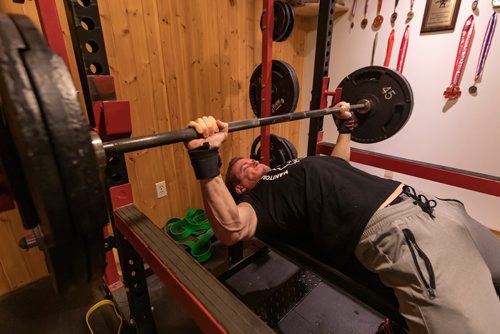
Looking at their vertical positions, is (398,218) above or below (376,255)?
above

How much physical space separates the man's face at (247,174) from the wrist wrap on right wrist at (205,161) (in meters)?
0.61

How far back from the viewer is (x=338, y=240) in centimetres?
101

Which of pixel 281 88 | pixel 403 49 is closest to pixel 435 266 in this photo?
pixel 281 88

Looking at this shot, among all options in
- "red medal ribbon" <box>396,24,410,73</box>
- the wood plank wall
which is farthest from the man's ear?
"red medal ribbon" <box>396,24,410,73</box>

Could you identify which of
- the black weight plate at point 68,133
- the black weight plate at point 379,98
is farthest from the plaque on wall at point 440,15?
the black weight plate at point 68,133

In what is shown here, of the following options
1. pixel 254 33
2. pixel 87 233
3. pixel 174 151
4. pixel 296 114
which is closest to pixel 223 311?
pixel 87 233

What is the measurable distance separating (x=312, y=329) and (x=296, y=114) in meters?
1.15

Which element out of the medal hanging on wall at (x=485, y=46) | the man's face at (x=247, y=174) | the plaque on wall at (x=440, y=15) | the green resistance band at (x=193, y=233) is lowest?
the green resistance band at (x=193, y=233)

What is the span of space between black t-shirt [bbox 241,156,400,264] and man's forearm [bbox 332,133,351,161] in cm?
51

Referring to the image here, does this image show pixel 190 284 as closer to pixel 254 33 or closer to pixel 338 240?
pixel 338 240

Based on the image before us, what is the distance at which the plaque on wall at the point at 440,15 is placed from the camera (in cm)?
200

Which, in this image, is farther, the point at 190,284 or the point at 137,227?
the point at 137,227

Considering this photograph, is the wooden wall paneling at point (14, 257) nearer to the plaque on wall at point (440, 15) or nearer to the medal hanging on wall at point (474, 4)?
the plaque on wall at point (440, 15)

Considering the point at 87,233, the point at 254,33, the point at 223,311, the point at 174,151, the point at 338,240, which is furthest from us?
the point at 254,33
